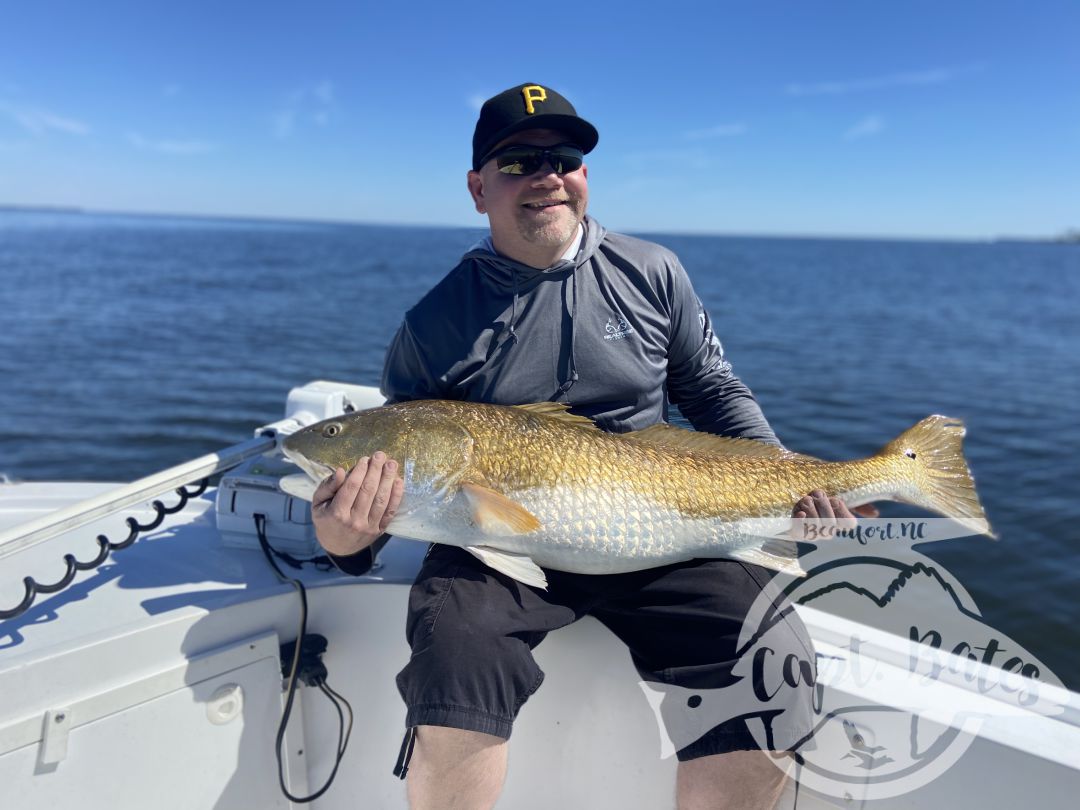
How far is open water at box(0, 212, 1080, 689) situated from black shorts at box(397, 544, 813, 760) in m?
1.74

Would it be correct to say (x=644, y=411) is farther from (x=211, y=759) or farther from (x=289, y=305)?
(x=289, y=305)

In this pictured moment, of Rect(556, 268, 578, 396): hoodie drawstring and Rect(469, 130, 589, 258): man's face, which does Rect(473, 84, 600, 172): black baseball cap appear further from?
Rect(556, 268, 578, 396): hoodie drawstring

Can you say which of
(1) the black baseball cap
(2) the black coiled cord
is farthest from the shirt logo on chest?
(2) the black coiled cord

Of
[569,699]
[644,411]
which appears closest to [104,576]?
[569,699]

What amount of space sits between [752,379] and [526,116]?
13.7 meters

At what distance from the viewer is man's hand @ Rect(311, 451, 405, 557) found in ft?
8.11

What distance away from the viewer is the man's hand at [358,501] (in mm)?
2473

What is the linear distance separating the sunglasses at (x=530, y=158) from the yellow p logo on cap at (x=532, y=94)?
170 millimetres

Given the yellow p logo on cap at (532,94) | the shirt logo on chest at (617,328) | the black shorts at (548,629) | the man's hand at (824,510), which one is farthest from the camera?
the shirt logo on chest at (617,328)

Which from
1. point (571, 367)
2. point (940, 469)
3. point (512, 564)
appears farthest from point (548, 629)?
point (940, 469)

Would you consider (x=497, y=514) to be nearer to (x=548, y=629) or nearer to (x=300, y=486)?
(x=548, y=629)

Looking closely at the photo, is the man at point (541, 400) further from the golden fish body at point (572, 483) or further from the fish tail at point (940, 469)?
the fish tail at point (940, 469)

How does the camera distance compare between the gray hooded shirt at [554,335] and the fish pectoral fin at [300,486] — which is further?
the gray hooded shirt at [554,335]

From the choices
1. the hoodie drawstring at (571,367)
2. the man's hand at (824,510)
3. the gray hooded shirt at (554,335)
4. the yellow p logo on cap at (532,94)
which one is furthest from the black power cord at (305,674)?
the yellow p logo on cap at (532,94)
